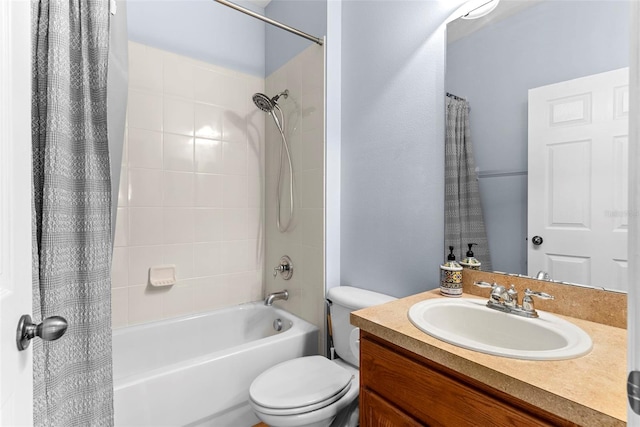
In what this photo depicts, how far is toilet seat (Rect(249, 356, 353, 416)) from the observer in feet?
3.67

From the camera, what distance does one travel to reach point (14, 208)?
0.53m

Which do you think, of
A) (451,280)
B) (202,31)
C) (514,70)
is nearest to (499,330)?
(451,280)

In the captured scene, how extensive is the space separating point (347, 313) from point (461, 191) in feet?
2.48

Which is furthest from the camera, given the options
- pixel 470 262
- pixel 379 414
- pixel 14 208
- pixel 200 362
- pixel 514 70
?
pixel 200 362

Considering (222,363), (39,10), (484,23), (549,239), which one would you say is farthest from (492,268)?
(39,10)

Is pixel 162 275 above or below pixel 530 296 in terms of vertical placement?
below

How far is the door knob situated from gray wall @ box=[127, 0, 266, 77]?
5.76ft

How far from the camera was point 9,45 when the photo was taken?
518 mm

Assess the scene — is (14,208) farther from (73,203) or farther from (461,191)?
(461,191)

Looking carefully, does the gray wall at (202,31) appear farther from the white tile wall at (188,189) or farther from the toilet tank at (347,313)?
the toilet tank at (347,313)

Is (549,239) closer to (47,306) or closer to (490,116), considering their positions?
(490,116)

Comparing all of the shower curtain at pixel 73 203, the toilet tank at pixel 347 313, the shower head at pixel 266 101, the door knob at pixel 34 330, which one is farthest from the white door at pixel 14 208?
the shower head at pixel 266 101

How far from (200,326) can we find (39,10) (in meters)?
1.63

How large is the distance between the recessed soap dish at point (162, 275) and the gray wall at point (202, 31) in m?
1.28
